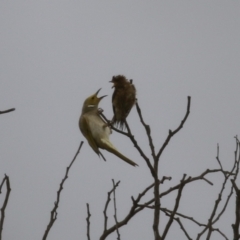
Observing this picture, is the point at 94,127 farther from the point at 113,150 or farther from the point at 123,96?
the point at 123,96

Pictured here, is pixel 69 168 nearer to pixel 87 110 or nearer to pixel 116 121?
pixel 116 121

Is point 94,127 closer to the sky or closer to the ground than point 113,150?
closer to the sky

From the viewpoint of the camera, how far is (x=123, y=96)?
4.36 metres

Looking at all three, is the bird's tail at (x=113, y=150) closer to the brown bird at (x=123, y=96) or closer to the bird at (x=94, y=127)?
the bird at (x=94, y=127)

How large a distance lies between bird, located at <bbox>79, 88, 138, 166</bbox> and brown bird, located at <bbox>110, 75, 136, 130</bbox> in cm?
65

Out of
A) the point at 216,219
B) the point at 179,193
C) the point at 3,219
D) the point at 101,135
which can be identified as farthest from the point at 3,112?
the point at 101,135

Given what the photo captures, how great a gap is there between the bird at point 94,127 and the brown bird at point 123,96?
65 cm

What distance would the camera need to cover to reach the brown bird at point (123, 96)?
4.36 meters

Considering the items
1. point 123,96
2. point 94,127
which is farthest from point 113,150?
point 123,96

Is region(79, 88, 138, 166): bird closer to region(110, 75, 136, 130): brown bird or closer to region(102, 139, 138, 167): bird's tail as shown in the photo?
region(102, 139, 138, 167): bird's tail

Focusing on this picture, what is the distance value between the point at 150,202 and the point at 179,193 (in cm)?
54

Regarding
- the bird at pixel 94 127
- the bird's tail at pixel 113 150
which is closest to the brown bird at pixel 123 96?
the bird's tail at pixel 113 150

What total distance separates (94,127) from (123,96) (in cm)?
88

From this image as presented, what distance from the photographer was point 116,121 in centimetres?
455
